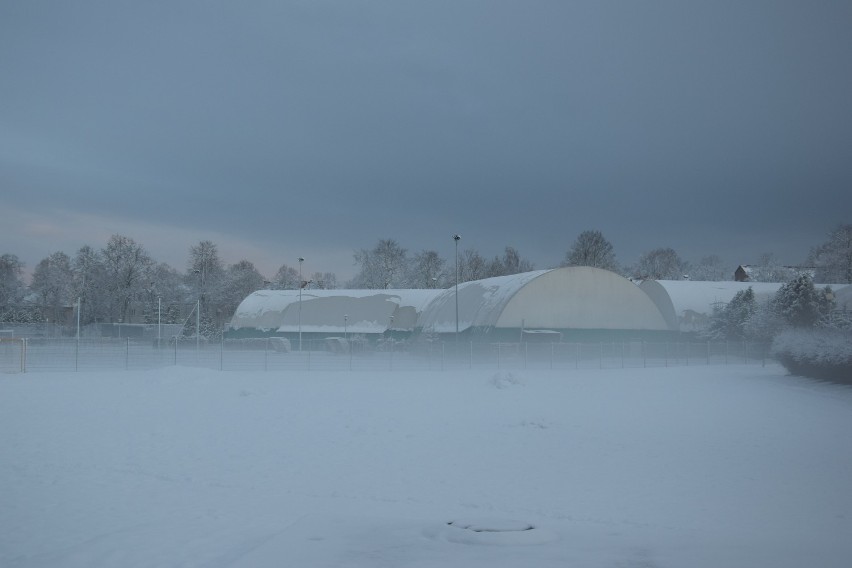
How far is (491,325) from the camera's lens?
52.7m

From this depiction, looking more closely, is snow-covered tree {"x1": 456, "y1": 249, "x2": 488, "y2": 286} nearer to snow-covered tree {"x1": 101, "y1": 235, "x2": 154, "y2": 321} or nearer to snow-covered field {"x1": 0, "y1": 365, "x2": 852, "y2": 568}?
snow-covered tree {"x1": 101, "y1": 235, "x2": 154, "y2": 321}

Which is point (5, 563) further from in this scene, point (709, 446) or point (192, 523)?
point (709, 446)

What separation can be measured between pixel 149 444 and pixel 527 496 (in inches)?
340

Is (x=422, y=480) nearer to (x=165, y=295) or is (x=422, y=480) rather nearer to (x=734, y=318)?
(x=734, y=318)

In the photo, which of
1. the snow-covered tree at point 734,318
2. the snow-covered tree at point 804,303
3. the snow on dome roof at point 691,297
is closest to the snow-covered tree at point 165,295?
the snow on dome roof at point 691,297

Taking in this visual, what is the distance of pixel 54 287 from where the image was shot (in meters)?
93.1

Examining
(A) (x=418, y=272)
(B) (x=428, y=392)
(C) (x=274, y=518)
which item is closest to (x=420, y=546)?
(C) (x=274, y=518)

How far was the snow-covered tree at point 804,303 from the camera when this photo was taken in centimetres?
4953

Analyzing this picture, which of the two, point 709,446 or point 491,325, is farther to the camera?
point 491,325

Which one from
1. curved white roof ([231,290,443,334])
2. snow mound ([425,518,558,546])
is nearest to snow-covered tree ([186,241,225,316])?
curved white roof ([231,290,443,334])

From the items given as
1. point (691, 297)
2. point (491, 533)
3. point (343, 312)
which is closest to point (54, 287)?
point (343, 312)

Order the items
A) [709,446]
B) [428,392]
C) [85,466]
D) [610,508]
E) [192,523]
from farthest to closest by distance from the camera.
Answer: [428,392] → [709,446] → [85,466] → [610,508] → [192,523]

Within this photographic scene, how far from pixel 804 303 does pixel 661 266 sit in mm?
63779

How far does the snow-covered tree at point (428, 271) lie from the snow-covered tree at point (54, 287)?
145 ft
